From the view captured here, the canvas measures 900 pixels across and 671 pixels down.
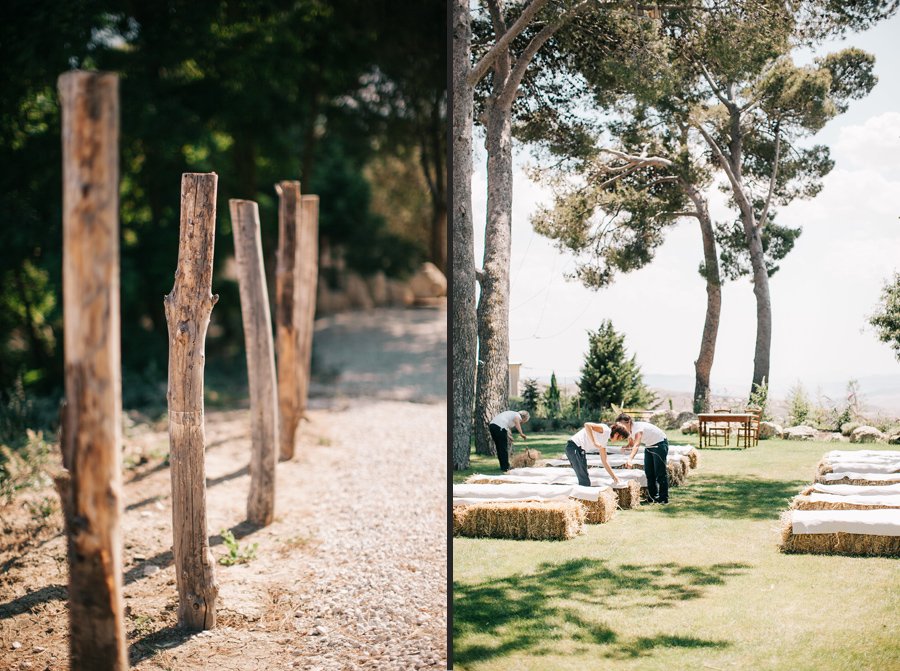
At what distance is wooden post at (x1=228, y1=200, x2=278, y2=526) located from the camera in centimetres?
625

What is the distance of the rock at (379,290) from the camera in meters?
19.8

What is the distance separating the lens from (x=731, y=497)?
3.29 meters

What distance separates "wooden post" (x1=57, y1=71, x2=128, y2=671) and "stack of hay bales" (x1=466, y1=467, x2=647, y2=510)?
157cm

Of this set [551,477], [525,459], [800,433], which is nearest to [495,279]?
[525,459]

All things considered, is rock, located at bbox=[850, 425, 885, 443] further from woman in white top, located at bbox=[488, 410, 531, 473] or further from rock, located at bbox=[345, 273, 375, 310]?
rock, located at bbox=[345, 273, 375, 310]

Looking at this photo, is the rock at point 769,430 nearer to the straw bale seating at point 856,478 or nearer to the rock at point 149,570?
the straw bale seating at point 856,478

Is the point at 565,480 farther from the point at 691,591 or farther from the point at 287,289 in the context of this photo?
the point at 287,289

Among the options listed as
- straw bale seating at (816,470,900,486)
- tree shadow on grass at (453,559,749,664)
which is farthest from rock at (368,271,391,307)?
straw bale seating at (816,470,900,486)

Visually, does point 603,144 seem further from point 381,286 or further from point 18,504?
point 381,286

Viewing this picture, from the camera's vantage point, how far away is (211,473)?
25.8 feet

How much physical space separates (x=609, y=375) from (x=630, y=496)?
523mm

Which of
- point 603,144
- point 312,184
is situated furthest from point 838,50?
point 312,184

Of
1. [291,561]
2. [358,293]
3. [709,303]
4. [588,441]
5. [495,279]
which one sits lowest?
[291,561]

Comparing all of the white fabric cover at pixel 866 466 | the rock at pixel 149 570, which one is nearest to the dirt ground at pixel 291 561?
the rock at pixel 149 570
